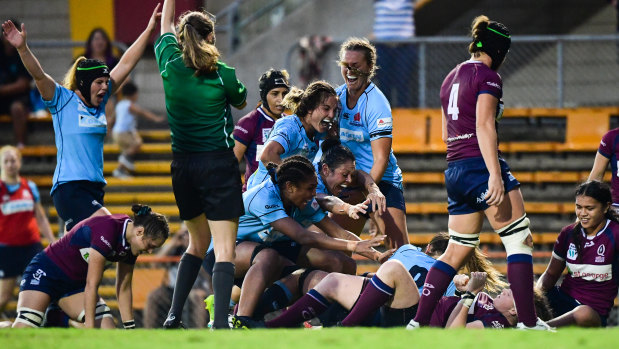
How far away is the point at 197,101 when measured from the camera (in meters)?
6.64

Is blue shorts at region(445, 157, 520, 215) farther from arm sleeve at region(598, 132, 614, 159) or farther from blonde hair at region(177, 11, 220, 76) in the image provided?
arm sleeve at region(598, 132, 614, 159)

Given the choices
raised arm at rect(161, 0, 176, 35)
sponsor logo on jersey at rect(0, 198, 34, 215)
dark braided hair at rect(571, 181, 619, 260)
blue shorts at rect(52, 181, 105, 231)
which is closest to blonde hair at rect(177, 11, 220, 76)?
raised arm at rect(161, 0, 176, 35)

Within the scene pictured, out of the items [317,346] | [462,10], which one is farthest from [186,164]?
[462,10]

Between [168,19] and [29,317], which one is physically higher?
[168,19]

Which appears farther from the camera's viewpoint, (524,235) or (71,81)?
(71,81)

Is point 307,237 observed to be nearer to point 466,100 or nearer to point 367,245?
point 367,245

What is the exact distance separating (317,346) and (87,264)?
3047mm

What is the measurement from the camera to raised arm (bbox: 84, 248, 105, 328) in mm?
7148

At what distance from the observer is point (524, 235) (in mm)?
6539

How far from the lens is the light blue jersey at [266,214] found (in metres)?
7.31

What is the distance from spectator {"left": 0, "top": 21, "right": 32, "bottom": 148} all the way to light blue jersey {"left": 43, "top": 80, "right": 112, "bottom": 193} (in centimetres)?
681

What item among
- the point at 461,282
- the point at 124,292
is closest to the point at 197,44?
the point at 124,292

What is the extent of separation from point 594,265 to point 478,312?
132 centimetres

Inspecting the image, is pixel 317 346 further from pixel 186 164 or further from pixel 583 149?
pixel 583 149
